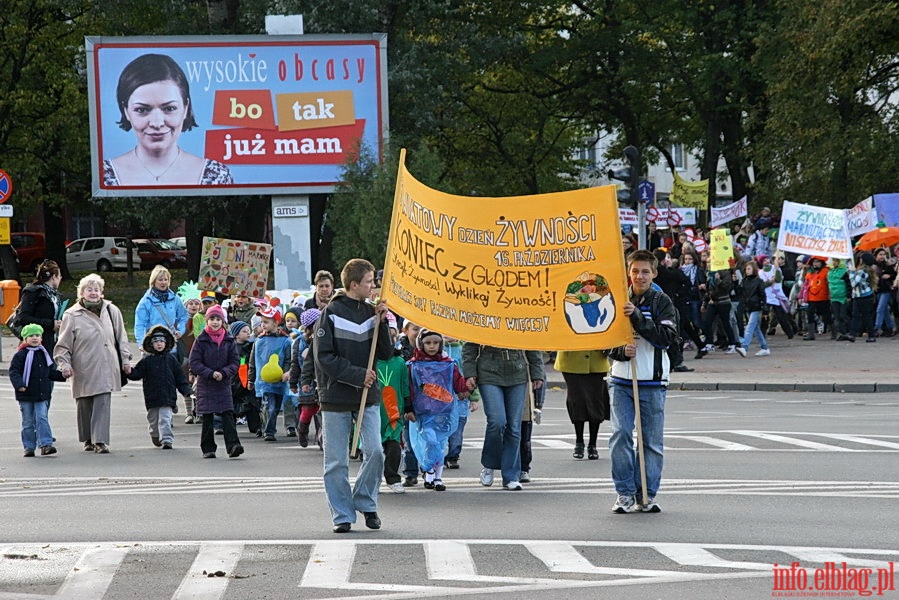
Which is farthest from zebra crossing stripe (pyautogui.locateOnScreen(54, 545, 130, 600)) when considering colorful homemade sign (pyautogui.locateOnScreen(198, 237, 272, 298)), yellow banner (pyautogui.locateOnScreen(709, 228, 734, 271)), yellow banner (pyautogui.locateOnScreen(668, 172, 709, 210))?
yellow banner (pyautogui.locateOnScreen(668, 172, 709, 210))

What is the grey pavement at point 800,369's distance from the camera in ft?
75.0

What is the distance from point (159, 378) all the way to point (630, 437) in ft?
22.5

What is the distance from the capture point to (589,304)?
11102mm

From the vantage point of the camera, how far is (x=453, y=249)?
1162 cm

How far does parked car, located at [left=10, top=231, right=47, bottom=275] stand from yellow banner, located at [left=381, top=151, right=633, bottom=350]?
170 ft

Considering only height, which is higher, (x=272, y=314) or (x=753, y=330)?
(x=272, y=314)

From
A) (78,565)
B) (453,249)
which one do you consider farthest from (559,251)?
(78,565)

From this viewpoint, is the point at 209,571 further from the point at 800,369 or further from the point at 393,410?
the point at 800,369

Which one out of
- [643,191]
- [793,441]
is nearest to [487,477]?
[793,441]

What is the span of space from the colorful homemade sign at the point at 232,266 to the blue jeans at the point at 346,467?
591 inches

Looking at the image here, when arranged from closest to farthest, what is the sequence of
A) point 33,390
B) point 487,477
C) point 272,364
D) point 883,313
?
point 487,477, point 33,390, point 272,364, point 883,313

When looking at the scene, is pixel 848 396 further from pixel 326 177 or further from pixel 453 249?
pixel 326 177

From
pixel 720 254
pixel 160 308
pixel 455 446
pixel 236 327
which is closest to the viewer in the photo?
pixel 455 446

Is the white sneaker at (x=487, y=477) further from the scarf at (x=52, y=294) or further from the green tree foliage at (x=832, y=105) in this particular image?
the green tree foliage at (x=832, y=105)
